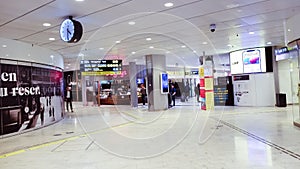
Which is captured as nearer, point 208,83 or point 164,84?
point 208,83

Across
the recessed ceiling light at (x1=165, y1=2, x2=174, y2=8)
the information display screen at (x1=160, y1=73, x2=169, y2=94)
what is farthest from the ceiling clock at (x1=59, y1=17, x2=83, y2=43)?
the information display screen at (x1=160, y1=73, x2=169, y2=94)

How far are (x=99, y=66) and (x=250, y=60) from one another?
A: 8.02 m

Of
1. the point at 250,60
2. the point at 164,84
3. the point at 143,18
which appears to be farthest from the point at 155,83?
the point at 143,18

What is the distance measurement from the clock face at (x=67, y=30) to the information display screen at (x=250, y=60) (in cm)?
1064

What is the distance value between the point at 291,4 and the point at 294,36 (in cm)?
152

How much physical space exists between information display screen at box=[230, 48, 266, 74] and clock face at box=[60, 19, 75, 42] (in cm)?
1064

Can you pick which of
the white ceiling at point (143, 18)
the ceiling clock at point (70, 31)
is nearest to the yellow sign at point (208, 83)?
the white ceiling at point (143, 18)

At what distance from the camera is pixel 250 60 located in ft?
46.2

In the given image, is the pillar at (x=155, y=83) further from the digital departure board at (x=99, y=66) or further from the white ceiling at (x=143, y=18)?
the white ceiling at (x=143, y=18)

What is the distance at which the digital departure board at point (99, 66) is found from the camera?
48.3 feet

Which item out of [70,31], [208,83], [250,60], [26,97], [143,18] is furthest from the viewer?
[250,60]

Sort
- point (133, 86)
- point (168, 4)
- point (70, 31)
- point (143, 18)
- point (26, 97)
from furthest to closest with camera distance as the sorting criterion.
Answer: point (133, 86), point (26, 97), point (143, 18), point (70, 31), point (168, 4)

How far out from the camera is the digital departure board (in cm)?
1473

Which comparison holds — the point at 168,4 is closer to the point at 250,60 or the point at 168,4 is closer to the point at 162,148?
the point at 162,148
